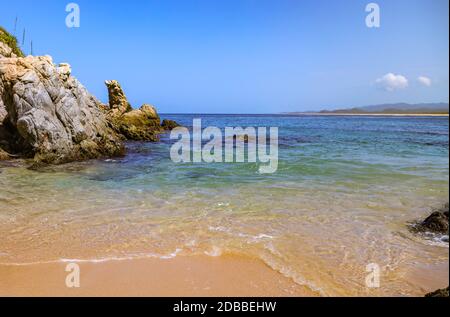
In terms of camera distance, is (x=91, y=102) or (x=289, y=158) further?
(x=91, y=102)

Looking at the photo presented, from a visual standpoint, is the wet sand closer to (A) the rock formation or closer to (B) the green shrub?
(A) the rock formation

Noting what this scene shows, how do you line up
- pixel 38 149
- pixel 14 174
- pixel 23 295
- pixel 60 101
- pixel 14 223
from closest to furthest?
pixel 23 295
pixel 14 223
pixel 14 174
pixel 38 149
pixel 60 101

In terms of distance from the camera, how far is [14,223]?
727 cm

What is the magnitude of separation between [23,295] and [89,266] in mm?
1027

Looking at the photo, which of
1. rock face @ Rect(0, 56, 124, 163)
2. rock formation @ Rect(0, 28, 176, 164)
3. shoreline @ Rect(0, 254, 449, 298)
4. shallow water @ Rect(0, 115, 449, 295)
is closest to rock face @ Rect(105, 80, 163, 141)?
rock formation @ Rect(0, 28, 176, 164)

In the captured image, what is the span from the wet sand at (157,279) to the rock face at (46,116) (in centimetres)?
1156

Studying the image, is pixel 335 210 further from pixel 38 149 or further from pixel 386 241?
pixel 38 149

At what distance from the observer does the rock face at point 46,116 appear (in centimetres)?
1597

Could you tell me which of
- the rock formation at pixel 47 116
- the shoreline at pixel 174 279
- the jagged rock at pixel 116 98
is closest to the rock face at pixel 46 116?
the rock formation at pixel 47 116

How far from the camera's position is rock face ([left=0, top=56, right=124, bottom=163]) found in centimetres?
1597

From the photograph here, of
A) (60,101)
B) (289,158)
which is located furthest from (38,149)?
(289,158)

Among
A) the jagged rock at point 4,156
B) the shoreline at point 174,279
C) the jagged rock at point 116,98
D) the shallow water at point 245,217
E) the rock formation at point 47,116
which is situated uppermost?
the jagged rock at point 116,98

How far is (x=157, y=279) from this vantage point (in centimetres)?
493

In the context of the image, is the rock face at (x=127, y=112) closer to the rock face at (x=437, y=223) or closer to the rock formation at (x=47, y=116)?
the rock formation at (x=47, y=116)
